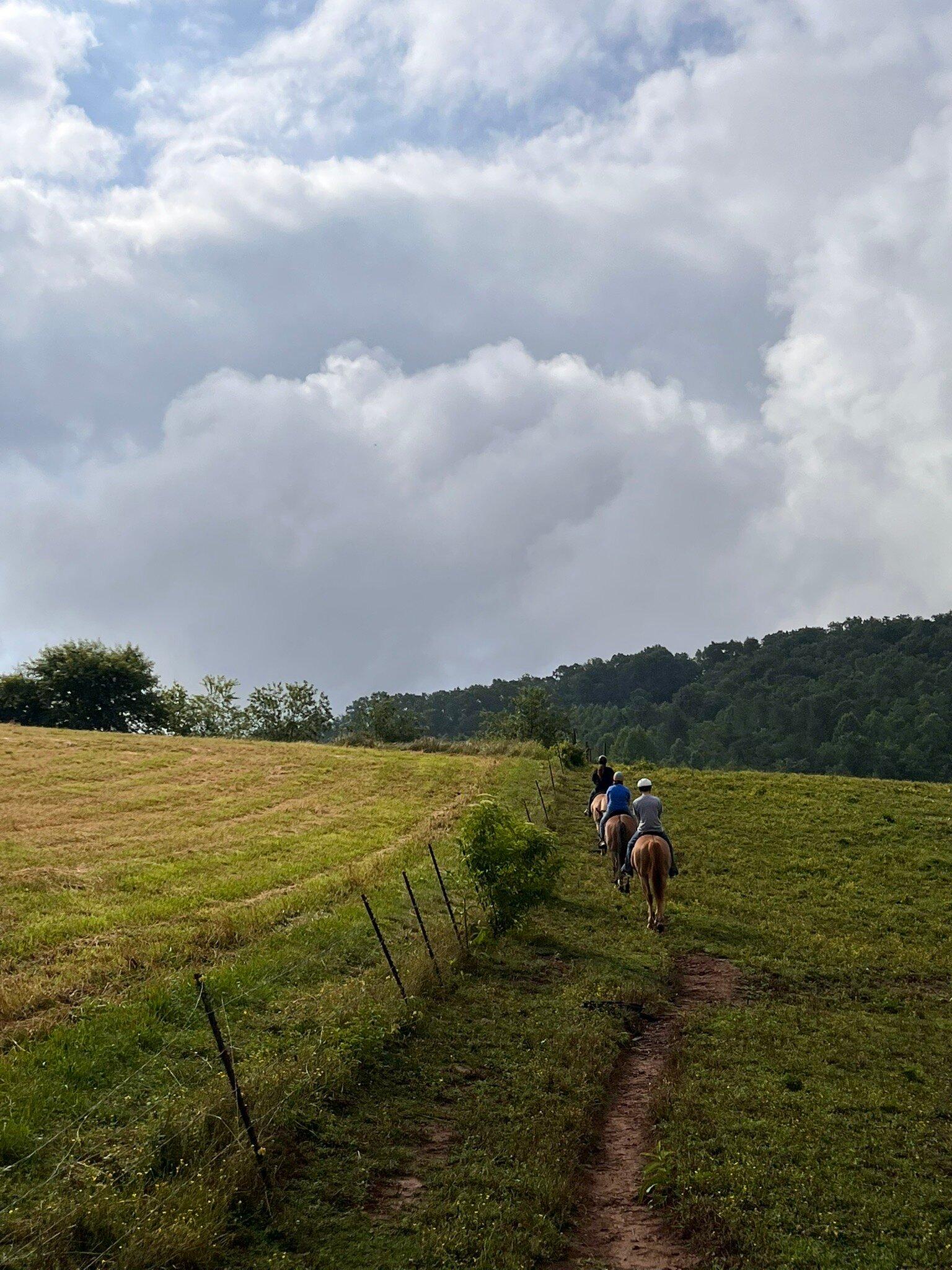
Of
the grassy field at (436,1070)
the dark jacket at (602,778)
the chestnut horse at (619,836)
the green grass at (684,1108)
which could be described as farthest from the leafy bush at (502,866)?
the dark jacket at (602,778)

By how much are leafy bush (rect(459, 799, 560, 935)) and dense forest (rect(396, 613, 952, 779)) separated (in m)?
63.4

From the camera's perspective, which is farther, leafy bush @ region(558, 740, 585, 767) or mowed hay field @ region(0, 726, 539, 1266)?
leafy bush @ region(558, 740, 585, 767)

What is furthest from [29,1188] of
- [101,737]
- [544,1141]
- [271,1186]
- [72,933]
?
[101,737]

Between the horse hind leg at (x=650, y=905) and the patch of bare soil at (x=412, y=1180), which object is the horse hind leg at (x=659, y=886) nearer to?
the horse hind leg at (x=650, y=905)

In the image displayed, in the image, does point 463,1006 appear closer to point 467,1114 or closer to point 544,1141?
point 467,1114

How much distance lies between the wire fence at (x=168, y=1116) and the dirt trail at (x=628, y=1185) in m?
3.12

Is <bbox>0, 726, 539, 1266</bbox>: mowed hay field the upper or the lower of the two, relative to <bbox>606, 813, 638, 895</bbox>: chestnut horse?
lower

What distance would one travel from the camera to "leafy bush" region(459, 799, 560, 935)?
1956cm

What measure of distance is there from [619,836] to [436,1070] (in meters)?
A: 12.6

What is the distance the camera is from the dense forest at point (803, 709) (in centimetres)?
10306

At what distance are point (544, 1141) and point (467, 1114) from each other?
119cm

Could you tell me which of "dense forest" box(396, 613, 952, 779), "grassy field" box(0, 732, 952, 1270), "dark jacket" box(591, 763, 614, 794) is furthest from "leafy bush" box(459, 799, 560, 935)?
"dense forest" box(396, 613, 952, 779)

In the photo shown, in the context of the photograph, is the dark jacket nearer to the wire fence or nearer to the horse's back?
the horse's back

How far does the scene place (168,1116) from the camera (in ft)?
32.3
